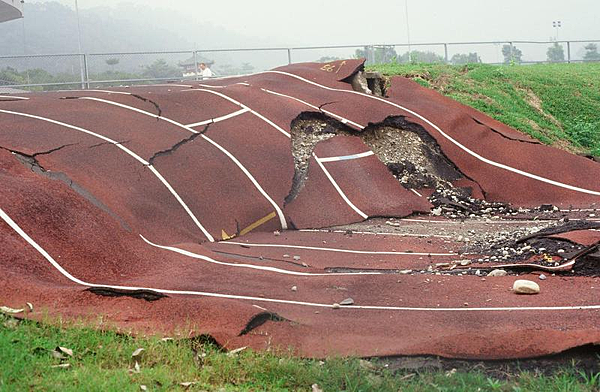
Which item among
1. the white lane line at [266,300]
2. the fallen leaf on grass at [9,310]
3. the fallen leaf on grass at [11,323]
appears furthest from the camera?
the white lane line at [266,300]

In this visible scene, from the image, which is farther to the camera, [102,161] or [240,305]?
[102,161]

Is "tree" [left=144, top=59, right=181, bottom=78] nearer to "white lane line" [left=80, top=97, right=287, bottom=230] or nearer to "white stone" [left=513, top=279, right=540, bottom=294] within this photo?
"white lane line" [left=80, top=97, right=287, bottom=230]

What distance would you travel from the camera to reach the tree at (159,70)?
27.1 meters

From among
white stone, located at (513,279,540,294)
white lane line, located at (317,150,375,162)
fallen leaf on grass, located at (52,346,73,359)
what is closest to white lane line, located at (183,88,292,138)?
white lane line, located at (317,150,375,162)

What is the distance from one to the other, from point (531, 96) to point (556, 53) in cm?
1240

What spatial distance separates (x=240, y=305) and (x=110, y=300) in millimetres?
1040

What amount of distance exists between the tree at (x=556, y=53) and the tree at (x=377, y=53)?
6917 mm

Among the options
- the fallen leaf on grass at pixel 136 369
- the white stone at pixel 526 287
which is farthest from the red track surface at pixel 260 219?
the fallen leaf on grass at pixel 136 369

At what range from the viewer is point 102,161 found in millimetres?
9570

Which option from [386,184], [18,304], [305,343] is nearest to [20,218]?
[18,304]

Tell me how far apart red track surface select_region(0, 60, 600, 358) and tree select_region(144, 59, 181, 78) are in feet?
43.1

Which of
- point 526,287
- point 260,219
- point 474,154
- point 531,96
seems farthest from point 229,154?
point 531,96

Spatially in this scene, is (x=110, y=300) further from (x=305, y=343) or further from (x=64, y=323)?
(x=305, y=343)

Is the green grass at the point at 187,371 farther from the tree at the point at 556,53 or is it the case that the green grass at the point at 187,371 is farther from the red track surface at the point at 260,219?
the tree at the point at 556,53
